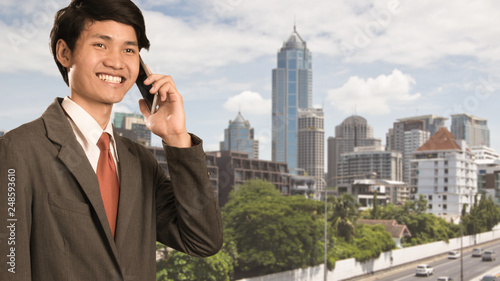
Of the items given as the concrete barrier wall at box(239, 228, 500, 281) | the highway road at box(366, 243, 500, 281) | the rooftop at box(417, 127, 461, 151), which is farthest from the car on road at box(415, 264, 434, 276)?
the rooftop at box(417, 127, 461, 151)

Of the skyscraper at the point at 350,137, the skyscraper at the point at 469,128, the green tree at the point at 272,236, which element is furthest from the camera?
the skyscraper at the point at 350,137

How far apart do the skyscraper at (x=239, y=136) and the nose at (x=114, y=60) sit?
120 metres

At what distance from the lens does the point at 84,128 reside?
4.62 ft

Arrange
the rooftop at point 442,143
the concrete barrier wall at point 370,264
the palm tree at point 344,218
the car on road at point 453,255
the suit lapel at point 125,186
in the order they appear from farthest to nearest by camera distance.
A: the rooftop at point 442,143 < the car on road at point 453,255 < the palm tree at point 344,218 < the concrete barrier wall at point 370,264 < the suit lapel at point 125,186

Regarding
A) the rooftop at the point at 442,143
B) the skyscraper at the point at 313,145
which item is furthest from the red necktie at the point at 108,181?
the skyscraper at the point at 313,145

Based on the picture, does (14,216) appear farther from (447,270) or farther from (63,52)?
(447,270)

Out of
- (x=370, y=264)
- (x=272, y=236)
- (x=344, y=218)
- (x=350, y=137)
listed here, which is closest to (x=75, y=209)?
(x=272, y=236)

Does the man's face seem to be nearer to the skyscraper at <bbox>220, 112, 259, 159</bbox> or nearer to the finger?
the finger

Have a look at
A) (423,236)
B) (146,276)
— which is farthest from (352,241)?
(146,276)

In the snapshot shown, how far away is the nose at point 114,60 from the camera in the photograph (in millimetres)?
1441

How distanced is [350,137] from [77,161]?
638 ft

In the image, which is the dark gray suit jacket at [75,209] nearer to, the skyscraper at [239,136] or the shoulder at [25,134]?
the shoulder at [25,134]

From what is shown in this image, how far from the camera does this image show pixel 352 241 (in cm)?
3403

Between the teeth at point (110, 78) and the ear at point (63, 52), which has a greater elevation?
the ear at point (63, 52)
